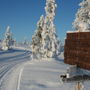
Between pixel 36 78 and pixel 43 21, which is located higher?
pixel 43 21

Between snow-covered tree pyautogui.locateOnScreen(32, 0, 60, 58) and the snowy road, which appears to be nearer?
the snowy road

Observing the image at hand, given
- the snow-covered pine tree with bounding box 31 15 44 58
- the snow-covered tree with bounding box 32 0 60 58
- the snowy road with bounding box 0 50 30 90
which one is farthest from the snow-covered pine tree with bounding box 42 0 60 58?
the snowy road with bounding box 0 50 30 90

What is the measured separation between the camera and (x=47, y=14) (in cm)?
6116

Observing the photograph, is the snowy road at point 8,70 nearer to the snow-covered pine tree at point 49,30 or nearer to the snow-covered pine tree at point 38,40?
the snow-covered pine tree at point 38,40

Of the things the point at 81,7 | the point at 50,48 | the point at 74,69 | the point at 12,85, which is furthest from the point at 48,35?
the point at 74,69

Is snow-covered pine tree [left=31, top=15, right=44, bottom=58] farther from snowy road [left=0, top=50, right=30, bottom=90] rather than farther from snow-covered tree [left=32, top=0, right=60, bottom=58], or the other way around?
snowy road [left=0, top=50, right=30, bottom=90]

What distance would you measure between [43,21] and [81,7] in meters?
33.9

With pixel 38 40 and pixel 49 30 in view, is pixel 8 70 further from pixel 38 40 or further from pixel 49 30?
pixel 38 40

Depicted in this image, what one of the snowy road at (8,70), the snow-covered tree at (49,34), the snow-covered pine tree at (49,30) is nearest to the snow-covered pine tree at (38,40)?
the snow-covered tree at (49,34)

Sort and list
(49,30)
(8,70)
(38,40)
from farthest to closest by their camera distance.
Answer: (38,40)
(49,30)
(8,70)

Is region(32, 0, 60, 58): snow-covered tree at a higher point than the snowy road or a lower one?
higher

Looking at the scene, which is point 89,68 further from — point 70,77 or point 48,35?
point 48,35

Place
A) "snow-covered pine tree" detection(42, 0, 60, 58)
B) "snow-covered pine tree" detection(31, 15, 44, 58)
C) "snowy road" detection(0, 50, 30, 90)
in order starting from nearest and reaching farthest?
"snowy road" detection(0, 50, 30, 90) → "snow-covered pine tree" detection(42, 0, 60, 58) → "snow-covered pine tree" detection(31, 15, 44, 58)

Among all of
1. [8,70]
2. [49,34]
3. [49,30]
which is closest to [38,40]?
[49,34]
